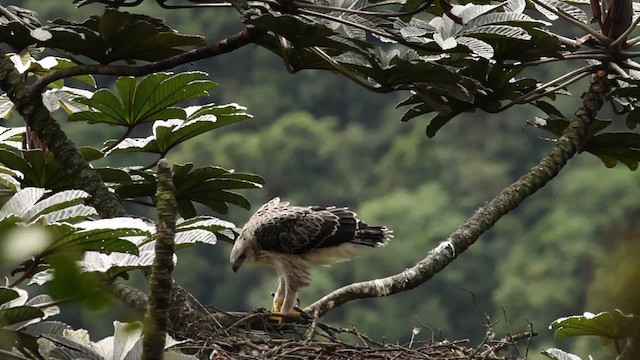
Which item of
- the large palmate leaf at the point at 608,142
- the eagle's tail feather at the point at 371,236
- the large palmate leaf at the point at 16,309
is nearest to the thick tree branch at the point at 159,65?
the large palmate leaf at the point at 16,309

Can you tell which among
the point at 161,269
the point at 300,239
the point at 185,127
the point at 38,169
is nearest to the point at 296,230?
the point at 300,239

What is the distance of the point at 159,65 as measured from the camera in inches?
82.7

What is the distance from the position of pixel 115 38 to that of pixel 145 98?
258 millimetres

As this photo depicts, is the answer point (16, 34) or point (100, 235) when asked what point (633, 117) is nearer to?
point (16, 34)

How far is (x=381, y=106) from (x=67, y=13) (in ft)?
38.1

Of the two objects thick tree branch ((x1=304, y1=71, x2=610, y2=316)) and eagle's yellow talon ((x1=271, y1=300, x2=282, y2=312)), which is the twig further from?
eagle's yellow talon ((x1=271, y1=300, x2=282, y2=312))

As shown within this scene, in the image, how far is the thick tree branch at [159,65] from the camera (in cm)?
205

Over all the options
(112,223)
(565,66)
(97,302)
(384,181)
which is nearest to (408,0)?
(112,223)

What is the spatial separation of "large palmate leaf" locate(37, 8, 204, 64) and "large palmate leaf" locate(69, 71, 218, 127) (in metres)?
0.11

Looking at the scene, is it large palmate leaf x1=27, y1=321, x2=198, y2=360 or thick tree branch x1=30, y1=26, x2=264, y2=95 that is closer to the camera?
large palmate leaf x1=27, y1=321, x2=198, y2=360

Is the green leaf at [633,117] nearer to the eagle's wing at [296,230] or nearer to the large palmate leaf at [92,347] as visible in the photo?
the eagle's wing at [296,230]

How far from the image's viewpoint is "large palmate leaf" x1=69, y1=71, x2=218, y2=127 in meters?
2.22

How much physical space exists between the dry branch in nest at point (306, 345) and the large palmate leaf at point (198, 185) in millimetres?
282

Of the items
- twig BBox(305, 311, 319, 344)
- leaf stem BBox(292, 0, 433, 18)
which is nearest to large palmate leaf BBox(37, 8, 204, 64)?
leaf stem BBox(292, 0, 433, 18)
